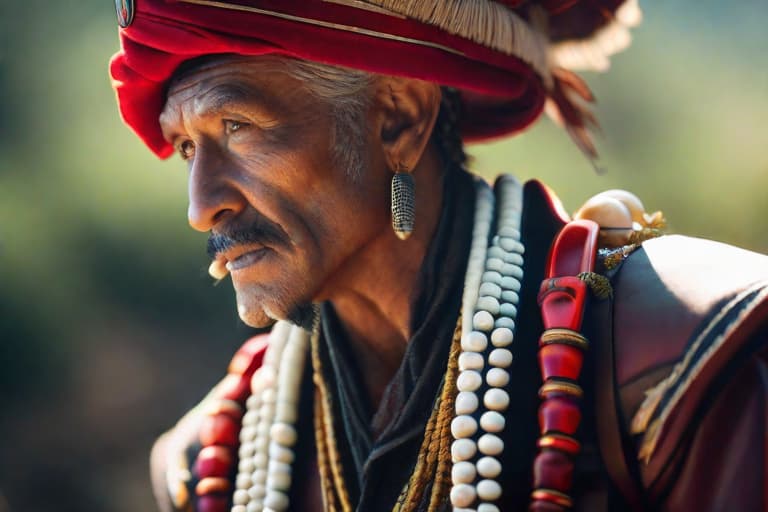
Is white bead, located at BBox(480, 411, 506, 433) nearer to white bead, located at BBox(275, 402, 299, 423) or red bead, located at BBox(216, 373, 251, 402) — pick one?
white bead, located at BBox(275, 402, 299, 423)

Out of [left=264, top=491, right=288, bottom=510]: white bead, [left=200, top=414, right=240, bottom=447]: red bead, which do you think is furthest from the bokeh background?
[left=264, top=491, right=288, bottom=510]: white bead

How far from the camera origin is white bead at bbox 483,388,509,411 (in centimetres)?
249

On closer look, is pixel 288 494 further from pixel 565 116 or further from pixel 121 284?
pixel 121 284

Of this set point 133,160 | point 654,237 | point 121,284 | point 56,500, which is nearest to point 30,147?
point 133,160

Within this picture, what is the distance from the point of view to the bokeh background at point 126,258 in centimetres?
686

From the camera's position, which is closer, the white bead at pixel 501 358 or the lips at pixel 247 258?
the white bead at pixel 501 358

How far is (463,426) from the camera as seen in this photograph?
8.21 ft

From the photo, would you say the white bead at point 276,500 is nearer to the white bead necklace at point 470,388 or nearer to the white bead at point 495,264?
the white bead necklace at point 470,388

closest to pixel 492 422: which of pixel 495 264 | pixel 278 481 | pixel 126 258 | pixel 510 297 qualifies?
pixel 510 297

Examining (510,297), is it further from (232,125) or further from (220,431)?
(220,431)

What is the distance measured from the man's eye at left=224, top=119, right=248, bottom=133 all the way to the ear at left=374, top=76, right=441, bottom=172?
1.32ft

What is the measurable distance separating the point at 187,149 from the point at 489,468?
1260 mm

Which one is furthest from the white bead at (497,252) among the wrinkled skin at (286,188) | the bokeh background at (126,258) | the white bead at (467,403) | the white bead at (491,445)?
the bokeh background at (126,258)

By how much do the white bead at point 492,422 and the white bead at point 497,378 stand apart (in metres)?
0.08
